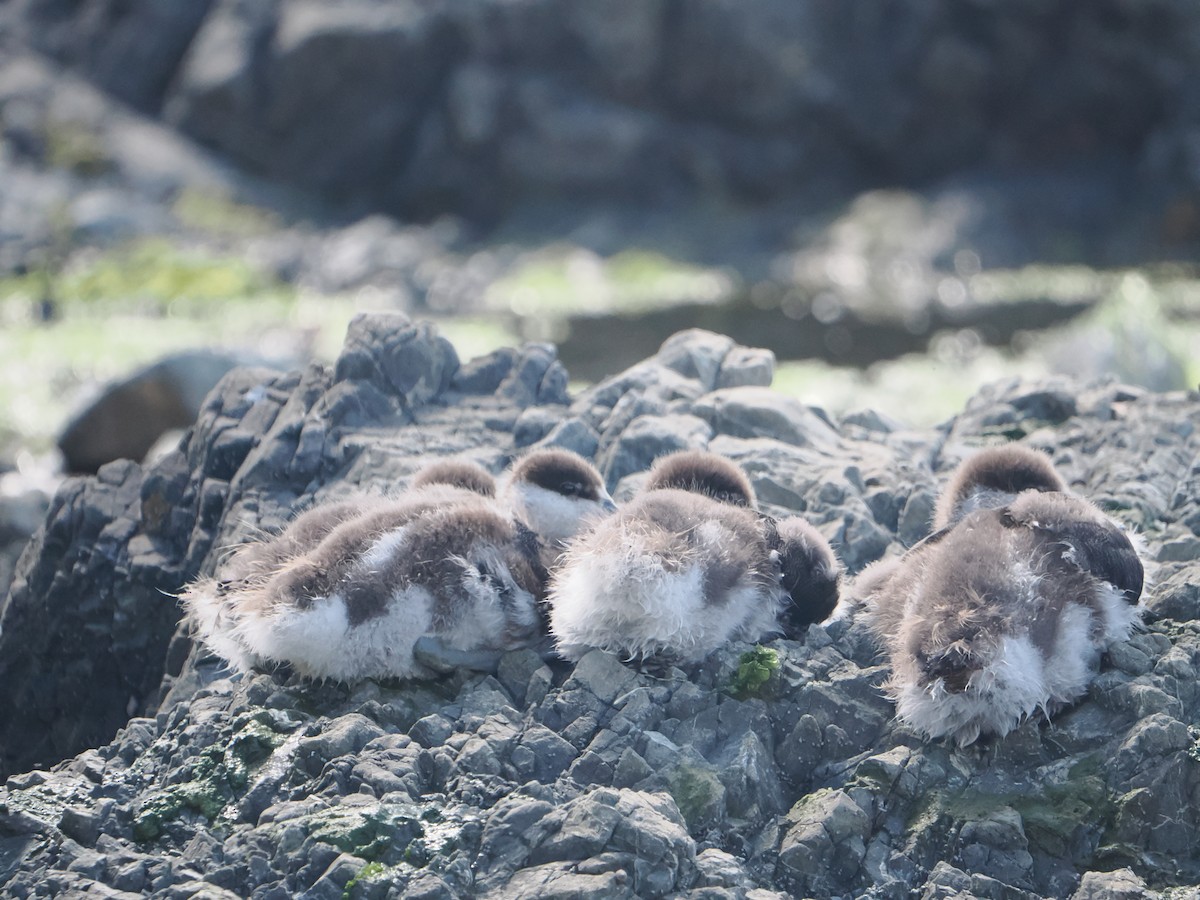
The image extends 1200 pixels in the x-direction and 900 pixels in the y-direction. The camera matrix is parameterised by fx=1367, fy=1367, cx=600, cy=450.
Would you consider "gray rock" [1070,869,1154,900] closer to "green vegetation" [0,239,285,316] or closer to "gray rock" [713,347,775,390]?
"gray rock" [713,347,775,390]

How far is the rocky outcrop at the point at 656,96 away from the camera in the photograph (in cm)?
2669

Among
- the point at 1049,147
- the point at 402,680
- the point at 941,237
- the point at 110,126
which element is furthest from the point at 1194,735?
the point at 110,126

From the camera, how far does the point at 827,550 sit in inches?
235

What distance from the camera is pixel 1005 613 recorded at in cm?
505

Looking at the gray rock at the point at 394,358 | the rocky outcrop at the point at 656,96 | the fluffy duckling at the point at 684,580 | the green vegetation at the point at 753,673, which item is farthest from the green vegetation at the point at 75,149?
the green vegetation at the point at 753,673

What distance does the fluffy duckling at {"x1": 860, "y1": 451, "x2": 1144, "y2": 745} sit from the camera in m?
4.97

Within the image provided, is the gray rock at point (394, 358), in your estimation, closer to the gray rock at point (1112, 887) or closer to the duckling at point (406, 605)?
the duckling at point (406, 605)

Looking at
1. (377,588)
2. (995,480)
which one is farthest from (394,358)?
(995,480)

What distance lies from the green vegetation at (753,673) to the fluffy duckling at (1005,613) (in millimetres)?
477

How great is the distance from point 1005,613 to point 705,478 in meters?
1.72

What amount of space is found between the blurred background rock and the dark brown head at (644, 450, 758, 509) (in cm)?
1413

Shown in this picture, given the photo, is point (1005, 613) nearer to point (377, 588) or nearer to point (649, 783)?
point (649, 783)

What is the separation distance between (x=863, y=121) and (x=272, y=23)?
490 inches

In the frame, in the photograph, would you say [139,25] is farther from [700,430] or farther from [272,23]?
[700,430]
